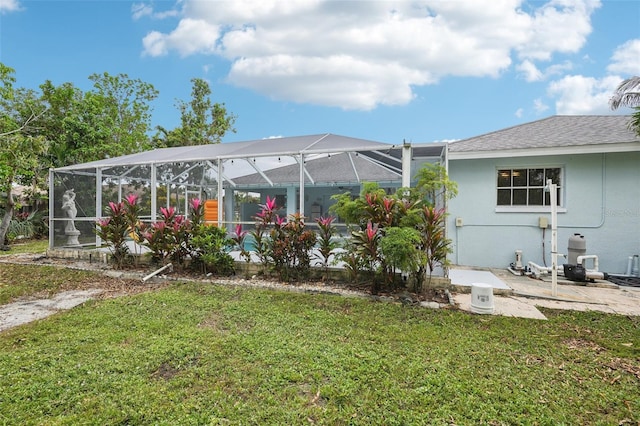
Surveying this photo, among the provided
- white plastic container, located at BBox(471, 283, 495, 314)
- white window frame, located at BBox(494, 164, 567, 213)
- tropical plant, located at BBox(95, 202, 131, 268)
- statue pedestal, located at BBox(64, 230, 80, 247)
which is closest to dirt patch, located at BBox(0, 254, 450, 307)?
tropical plant, located at BBox(95, 202, 131, 268)

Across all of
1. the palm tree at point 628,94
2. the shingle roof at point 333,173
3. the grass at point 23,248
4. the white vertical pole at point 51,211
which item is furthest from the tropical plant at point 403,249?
the grass at point 23,248

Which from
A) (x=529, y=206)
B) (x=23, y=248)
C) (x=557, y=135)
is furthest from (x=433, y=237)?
(x=23, y=248)

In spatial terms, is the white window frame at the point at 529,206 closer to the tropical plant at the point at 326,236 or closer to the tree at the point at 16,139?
the tropical plant at the point at 326,236

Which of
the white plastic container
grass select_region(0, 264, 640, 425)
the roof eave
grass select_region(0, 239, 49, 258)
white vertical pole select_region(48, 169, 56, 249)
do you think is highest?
the roof eave

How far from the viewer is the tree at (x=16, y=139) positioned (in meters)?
11.7

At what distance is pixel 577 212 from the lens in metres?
7.81

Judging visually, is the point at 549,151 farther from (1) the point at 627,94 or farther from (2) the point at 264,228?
(2) the point at 264,228

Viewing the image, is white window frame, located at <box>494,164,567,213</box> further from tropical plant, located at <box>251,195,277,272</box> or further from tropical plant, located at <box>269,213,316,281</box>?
tropical plant, located at <box>251,195,277,272</box>

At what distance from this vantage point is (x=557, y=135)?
8273mm

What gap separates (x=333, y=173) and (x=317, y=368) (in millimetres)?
11355

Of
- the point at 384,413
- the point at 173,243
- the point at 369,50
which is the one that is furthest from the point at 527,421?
the point at 369,50

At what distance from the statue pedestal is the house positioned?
1075 centimetres

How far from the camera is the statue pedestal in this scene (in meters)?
9.46

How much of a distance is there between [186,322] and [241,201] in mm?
11995
